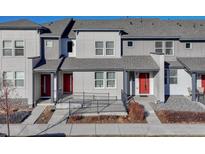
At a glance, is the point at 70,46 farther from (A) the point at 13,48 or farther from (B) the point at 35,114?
(B) the point at 35,114

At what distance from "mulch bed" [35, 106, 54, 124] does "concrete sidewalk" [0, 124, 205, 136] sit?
91cm

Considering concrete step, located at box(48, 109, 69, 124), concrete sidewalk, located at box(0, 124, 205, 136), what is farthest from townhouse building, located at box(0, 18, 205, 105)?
concrete sidewalk, located at box(0, 124, 205, 136)

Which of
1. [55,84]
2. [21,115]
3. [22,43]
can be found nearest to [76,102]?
[55,84]

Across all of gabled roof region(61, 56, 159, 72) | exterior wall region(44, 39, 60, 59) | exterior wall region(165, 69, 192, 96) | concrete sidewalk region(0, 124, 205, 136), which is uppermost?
exterior wall region(44, 39, 60, 59)

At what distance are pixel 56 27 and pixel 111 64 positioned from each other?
5.84 m

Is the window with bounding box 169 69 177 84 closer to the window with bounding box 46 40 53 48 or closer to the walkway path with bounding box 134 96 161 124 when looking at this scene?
the walkway path with bounding box 134 96 161 124

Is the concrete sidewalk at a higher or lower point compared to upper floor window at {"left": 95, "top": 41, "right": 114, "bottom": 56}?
lower

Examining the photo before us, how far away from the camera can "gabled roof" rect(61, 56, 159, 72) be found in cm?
2429

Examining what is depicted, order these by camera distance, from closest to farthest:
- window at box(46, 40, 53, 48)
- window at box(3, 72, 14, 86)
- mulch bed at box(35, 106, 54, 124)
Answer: mulch bed at box(35, 106, 54, 124) → window at box(3, 72, 14, 86) → window at box(46, 40, 53, 48)

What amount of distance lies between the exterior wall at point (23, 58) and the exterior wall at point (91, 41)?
11.6ft

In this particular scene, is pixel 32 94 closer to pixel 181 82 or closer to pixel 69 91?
pixel 69 91

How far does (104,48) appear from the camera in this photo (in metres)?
25.7

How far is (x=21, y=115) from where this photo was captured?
1991cm

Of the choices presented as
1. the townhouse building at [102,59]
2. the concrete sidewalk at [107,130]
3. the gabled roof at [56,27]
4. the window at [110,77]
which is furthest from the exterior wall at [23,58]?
the concrete sidewalk at [107,130]
